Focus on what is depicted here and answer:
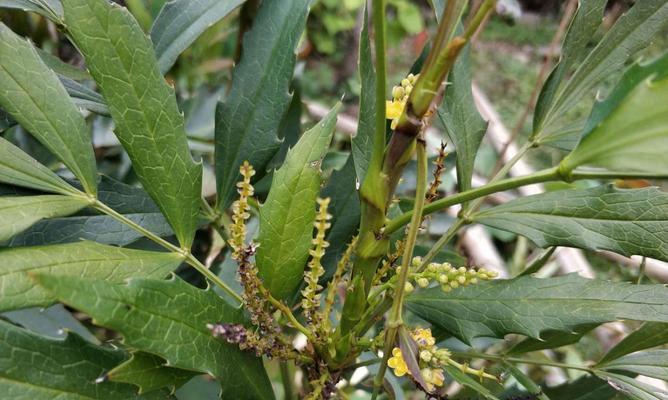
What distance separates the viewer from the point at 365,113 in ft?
1.60

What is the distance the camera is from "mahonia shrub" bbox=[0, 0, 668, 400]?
35 cm

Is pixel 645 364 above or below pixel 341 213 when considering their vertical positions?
below

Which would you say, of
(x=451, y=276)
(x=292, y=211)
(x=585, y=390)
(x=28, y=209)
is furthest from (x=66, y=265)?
(x=585, y=390)

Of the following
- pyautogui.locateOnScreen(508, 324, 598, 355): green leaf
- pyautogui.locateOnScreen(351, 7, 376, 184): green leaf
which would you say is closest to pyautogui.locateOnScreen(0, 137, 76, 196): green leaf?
pyautogui.locateOnScreen(351, 7, 376, 184): green leaf

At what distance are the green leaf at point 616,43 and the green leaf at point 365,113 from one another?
0.17 metres

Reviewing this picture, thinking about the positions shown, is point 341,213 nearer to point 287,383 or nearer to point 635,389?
point 287,383

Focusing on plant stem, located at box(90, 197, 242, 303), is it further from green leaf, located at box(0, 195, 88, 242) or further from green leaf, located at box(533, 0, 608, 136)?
green leaf, located at box(533, 0, 608, 136)

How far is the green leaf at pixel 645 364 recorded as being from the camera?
51 centimetres

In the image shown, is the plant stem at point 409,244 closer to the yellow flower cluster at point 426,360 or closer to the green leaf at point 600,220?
the yellow flower cluster at point 426,360

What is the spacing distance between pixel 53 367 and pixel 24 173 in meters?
0.15

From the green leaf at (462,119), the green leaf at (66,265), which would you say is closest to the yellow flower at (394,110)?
the green leaf at (462,119)

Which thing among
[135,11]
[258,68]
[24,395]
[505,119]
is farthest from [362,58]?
[505,119]

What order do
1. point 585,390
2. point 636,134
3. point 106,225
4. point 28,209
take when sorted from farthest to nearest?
1. point 585,390
2. point 106,225
3. point 28,209
4. point 636,134

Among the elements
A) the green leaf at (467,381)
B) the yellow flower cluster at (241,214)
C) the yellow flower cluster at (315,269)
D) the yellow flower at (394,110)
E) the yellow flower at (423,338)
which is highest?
the yellow flower at (394,110)
